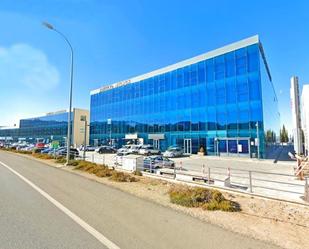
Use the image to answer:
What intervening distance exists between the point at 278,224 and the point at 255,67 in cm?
3385

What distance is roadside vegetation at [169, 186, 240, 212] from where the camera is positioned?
759cm

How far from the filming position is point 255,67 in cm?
3588

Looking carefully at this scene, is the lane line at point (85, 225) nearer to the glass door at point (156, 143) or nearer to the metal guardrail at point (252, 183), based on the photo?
the metal guardrail at point (252, 183)

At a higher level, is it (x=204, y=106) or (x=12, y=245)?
(x=204, y=106)

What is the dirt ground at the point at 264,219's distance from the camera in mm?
5281

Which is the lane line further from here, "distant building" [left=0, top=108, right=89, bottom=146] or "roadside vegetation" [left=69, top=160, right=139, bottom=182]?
"distant building" [left=0, top=108, right=89, bottom=146]

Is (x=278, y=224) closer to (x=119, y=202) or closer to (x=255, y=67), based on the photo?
(x=119, y=202)

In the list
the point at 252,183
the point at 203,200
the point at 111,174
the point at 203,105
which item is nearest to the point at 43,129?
the point at 203,105

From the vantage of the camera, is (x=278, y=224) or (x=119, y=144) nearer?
(x=278, y=224)

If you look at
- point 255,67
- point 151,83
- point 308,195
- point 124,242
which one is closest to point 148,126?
point 151,83

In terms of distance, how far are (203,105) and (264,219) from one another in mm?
37168

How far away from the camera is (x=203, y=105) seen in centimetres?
4288

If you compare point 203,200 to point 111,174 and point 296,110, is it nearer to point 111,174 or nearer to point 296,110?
point 111,174

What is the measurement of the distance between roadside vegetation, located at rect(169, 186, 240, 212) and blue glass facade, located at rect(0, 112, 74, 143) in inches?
2928
